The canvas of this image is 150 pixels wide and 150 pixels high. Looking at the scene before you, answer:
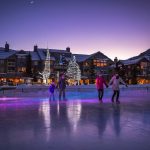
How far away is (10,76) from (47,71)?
1294cm

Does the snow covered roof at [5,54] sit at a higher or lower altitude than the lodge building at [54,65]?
higher

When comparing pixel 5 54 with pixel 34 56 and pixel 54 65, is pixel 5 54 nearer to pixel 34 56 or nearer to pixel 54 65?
pixel 34 56

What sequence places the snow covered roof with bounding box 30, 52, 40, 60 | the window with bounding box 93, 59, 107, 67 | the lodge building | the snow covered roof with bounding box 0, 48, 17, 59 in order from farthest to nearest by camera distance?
Answer: 1. the window with bounding box 93, 59, 107, 67
2. the snow covered roof with bounding box 30, 52, 40, 60
3. the snow covered roof with bounding box 0, 48, 17, 59
4. the lodge building

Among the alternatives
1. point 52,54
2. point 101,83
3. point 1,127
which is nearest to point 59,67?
point 52,54

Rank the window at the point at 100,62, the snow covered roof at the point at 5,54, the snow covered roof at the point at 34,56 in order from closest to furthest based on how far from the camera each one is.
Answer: the snow covered roof at the point at 5,54 < the snow covered roof at the point at 34,56 < the window at the point at 100,62

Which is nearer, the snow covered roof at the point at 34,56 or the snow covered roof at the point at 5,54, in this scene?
the snow covered roof at the point at 5,54

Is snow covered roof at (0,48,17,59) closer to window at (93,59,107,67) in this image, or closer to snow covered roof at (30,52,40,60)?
Result: snow covered roof at (30,52,40,60)

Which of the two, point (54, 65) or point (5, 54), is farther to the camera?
point (54, 65)

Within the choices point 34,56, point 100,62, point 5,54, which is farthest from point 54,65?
point 5,54

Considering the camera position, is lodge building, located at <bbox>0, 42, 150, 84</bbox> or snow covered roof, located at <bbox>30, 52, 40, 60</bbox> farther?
snow covered roof, located at <bbox>30, 52, 40, 60</bbox>

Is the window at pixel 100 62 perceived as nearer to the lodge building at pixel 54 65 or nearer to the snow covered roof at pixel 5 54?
the lodge building at pixel 54 65

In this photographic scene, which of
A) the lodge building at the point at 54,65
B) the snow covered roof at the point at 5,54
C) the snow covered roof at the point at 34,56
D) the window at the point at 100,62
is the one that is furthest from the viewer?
the window at the point at 100,62

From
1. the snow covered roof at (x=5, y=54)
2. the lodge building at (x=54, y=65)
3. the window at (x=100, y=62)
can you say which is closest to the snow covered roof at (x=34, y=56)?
the lodge building at (x=54, y=65)

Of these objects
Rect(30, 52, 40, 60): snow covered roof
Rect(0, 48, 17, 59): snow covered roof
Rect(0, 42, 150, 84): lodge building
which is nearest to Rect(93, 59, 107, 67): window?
Rect(0, 42, 150, 84): lodge building
